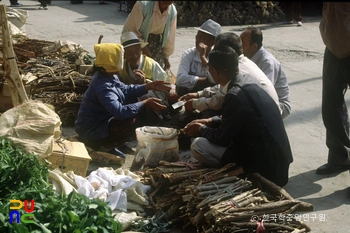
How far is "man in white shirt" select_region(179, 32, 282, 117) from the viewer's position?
212 inches

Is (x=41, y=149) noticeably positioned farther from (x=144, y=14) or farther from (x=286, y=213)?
(x=144, y=14)

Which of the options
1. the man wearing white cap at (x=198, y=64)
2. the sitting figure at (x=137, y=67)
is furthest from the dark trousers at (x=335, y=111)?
the sitting figure at (x=137, y=67)

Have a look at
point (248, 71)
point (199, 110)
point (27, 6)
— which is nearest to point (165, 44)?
point (199, 110)

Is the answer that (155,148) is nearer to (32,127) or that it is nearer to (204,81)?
(32,127)

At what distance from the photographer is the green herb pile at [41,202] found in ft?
11.6

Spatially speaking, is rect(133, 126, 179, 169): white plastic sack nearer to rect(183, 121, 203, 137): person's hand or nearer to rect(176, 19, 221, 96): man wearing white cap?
rect(183, 121, 203, 137): person's hand

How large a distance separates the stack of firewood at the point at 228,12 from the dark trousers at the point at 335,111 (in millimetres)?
10623

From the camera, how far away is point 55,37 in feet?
44.8

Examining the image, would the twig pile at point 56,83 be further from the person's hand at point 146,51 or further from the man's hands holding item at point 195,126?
the man's hands holding item at point 195,126

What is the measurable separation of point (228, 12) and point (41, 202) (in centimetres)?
1328

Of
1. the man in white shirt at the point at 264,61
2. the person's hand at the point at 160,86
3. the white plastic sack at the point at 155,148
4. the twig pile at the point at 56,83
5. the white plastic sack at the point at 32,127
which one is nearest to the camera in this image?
the white plastic sack at the point at 32,127

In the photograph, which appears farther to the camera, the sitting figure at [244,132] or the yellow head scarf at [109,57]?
the yellow head scarf at [109,57]

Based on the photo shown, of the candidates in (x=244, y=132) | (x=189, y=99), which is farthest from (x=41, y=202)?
(x=189, y=99)

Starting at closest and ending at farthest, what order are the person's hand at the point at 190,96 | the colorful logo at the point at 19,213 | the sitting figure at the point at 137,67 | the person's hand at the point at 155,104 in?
1. the colorful logo at the point at 19,213
2. the person's hand at the point at 155,104
3. the person's hand at the point at 190,96
4. the sitting figure at the point at 137,67
